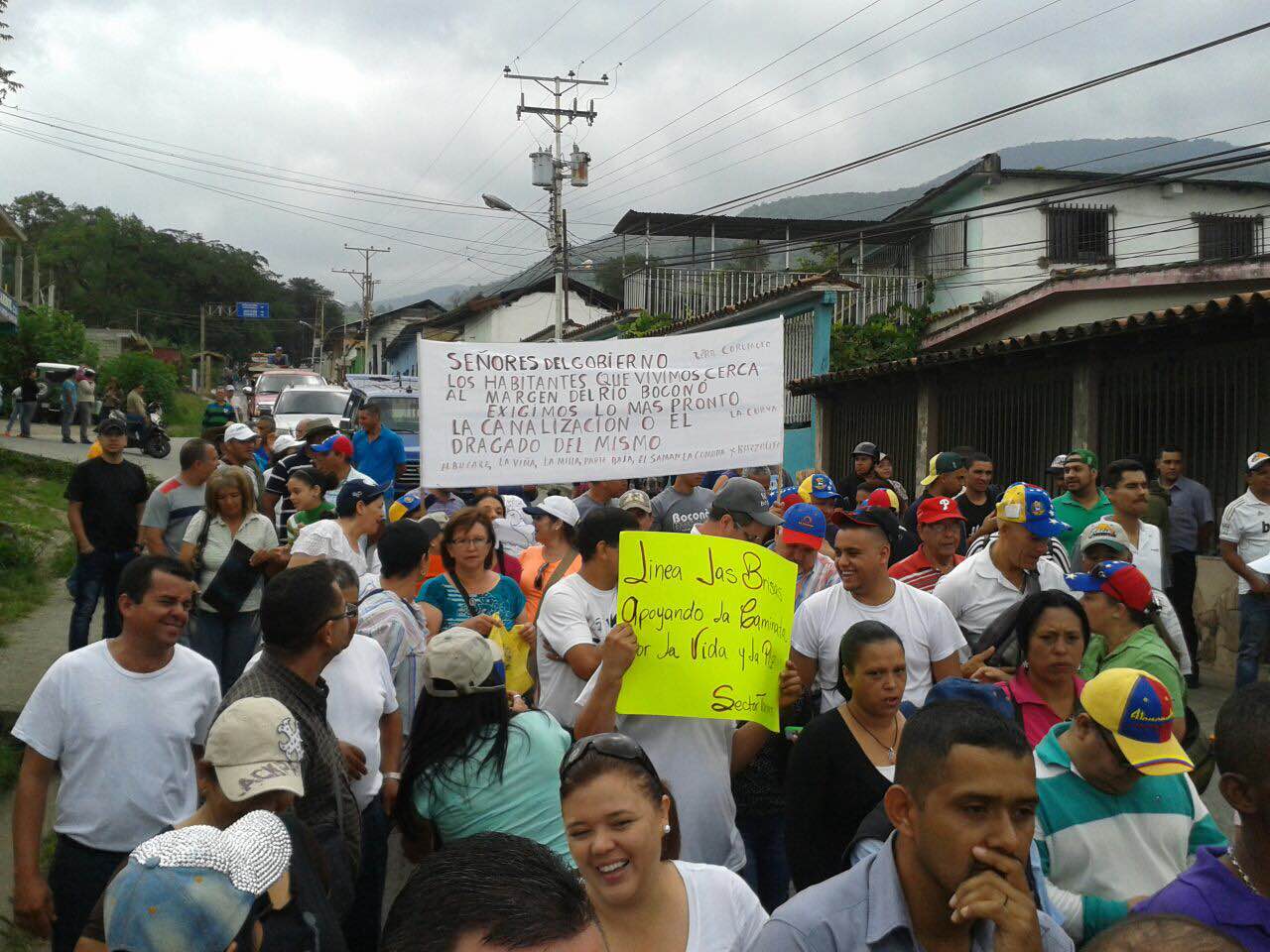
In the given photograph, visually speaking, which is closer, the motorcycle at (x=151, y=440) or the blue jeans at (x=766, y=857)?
the blue jeans at (x=766, y=857)

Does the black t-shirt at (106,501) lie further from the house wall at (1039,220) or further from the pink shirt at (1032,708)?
the house wall at (1039,220)

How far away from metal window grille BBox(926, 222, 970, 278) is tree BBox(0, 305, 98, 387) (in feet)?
86.7

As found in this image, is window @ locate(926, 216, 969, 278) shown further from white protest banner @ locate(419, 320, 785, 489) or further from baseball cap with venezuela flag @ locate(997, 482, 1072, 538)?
baseball cap with venezuela flag @ locate(997, 482, 1072, 538)

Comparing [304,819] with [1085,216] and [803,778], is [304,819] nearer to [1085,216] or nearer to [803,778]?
[803,778]

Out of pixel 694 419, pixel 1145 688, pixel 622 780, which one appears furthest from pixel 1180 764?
pixel 694 419

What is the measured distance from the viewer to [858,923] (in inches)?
95.4

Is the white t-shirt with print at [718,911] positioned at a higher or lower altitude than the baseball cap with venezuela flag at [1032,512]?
lower

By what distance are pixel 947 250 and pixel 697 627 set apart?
26615mm

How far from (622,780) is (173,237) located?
10512 centimetres

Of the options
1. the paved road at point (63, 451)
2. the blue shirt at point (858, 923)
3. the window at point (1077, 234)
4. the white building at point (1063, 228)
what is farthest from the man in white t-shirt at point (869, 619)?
the window at point (1077, 234)

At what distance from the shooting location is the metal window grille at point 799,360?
20984mm

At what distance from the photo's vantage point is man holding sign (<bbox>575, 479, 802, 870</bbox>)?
4039 millimetres

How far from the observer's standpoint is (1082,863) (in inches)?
129

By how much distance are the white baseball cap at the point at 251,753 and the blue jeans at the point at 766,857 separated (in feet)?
7.20
